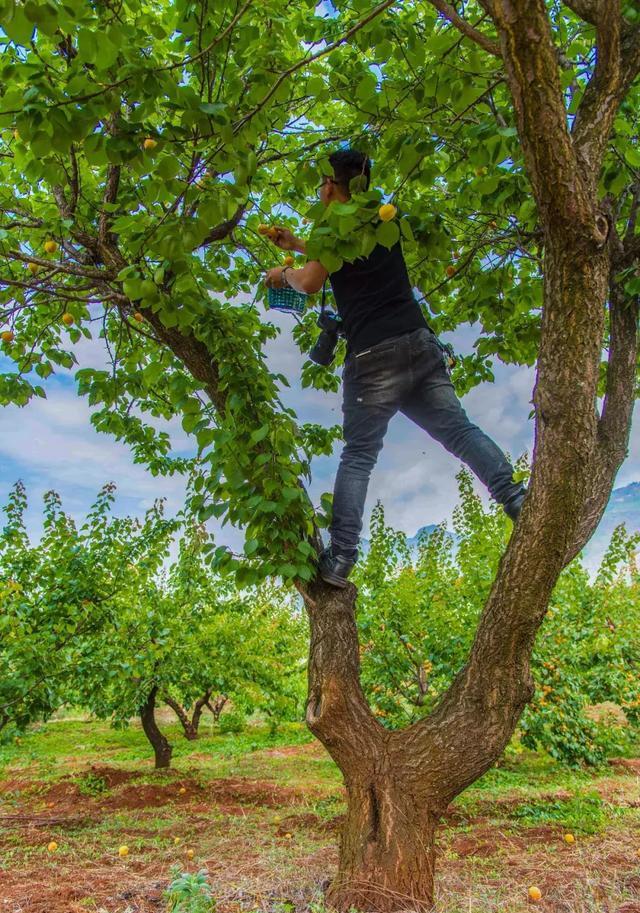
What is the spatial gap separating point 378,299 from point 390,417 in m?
0.57

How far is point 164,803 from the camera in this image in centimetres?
596

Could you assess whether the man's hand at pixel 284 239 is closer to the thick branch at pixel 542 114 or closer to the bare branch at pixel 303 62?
the bare branch at pixel 303 62

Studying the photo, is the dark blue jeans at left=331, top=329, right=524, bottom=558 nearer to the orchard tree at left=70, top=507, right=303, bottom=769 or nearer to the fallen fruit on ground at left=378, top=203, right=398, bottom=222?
the fallen fruit on ground at left=378, top=203, right=398, bottom=222

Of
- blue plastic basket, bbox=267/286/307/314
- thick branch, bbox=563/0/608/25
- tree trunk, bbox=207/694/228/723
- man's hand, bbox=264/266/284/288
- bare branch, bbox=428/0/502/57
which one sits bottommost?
tree trunk, bbox=207/694/228/723

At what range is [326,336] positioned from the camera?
3.18 m

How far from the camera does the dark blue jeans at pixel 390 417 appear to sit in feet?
9.28

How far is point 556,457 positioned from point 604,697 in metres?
7.27

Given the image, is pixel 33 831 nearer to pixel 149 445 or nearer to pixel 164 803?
pixel 164 803

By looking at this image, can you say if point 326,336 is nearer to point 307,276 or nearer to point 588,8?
point 307,276

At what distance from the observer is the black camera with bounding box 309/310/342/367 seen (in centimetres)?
308

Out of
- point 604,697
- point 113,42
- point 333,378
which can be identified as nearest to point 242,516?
point 113,42

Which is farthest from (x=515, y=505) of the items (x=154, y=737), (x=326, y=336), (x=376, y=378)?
(x=154, y=737)

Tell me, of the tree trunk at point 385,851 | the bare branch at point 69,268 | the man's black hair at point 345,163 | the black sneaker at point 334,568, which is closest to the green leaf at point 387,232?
the man's black hair at point 345,163

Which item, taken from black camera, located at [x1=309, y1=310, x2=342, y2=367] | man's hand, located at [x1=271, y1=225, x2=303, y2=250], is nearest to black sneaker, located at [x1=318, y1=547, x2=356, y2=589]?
black camera, located at [x1=309, y1=310, x2=342, y2=367]
